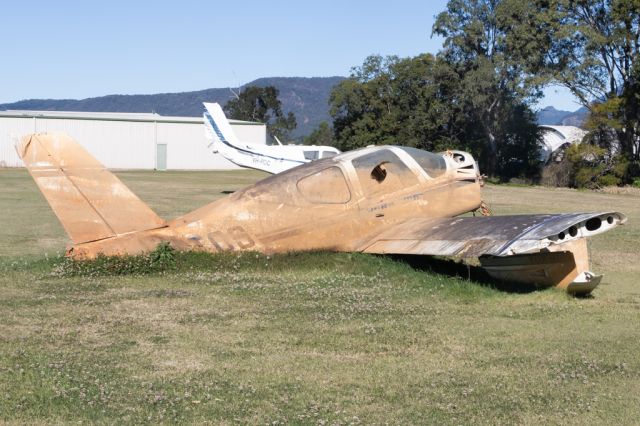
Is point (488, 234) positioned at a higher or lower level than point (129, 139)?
higher

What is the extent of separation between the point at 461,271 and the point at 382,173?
1894 millimetres

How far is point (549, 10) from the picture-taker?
54469 mm

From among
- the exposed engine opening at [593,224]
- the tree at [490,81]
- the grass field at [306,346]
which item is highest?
the tree at [490,81]

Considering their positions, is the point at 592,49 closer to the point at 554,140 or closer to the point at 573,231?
the point at 554,140

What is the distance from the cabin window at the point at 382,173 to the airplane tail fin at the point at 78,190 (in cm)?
336

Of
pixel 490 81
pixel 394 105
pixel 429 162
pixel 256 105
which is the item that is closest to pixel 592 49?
pixel 490 81

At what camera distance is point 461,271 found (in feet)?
38.8

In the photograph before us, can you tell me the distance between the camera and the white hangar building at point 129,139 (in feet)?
A: 242

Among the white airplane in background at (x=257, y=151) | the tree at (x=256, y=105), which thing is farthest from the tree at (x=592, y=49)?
the tree at (x=256, y=105)

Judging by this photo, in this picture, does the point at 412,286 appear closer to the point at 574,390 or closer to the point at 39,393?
the point at 574,390

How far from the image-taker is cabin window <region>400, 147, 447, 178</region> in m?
12.4

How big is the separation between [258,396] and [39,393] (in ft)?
5.31

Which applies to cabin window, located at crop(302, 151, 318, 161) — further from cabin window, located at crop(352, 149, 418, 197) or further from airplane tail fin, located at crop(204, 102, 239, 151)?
cabin window, located at crop(352, 149, 418, 197)

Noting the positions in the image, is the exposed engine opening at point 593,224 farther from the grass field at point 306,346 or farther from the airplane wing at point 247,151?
the airplane wing at point 247,151
